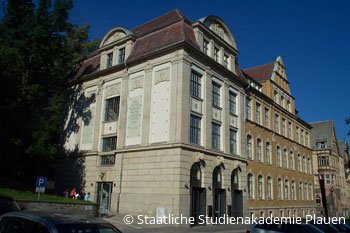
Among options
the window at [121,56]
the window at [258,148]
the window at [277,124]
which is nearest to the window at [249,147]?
the window at [258,148]

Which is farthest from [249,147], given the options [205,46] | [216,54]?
[205,46]

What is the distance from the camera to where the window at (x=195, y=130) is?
28.7 meters

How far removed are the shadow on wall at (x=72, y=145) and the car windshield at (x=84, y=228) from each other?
2976 centimetres

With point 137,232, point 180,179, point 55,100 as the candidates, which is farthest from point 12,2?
point 137,232

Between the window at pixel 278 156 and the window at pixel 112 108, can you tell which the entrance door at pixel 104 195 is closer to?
the window at pixel 112 108

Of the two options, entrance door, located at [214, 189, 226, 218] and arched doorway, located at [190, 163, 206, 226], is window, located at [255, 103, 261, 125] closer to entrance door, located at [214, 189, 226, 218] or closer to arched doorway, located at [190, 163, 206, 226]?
entrance door, located at [214, 189, 226, 218]

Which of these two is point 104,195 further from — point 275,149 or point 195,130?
point 275,149

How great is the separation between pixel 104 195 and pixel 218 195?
33.9ft

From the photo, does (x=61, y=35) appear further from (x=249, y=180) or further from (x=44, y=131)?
(x=249, y=180)

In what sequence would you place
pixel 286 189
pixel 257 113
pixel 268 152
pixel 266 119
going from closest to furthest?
pixel 257 113
pixel 268 152
pixel 266 119
pixel 286 189

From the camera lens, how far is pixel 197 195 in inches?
1114

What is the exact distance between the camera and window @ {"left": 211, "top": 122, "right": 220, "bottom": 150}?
3110 cm

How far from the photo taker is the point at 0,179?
2983 cm

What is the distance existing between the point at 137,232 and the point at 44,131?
18867 millimetres
